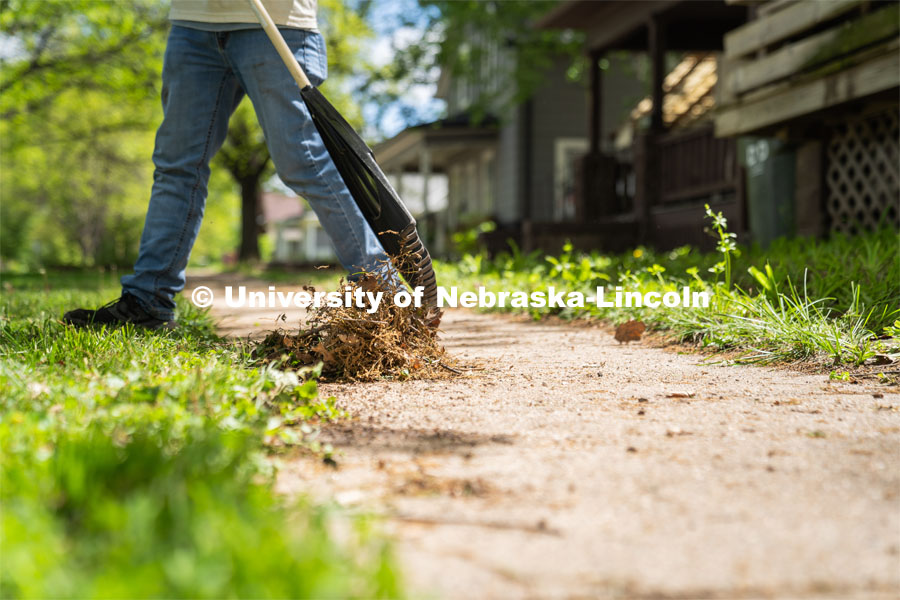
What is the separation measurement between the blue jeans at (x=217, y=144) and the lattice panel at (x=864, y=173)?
4.18 meters

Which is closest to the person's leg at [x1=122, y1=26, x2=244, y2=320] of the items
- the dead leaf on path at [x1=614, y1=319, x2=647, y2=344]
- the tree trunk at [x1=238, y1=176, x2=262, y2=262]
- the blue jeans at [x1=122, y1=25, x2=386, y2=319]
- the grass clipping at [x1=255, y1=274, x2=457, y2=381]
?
the blue jeans at [x1=122, y1=25, x2=386, y2=319]

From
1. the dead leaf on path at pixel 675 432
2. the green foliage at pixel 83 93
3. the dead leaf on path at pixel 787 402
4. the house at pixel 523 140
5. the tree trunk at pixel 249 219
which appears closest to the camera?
the dead leaf on path at pixel 675 432

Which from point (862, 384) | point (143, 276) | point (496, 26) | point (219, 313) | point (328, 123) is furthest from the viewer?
point (496, 26)

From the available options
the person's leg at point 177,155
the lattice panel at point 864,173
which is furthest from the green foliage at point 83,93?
the person's leg at point 177,155

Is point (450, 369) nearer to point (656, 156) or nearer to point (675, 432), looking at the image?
point (675, 432)

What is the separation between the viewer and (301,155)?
3.06 meters

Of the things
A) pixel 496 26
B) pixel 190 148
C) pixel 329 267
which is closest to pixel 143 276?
pixel 190 148

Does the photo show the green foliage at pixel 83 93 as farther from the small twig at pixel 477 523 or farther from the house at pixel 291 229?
the house at pixel 291 229

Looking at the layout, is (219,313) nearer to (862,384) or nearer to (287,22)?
(287,22)

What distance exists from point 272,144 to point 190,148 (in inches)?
16.8

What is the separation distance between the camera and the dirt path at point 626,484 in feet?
3.94

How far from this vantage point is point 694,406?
2373mm

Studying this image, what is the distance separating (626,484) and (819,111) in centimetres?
515

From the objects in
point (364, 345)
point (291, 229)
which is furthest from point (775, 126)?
point (291, 229)
